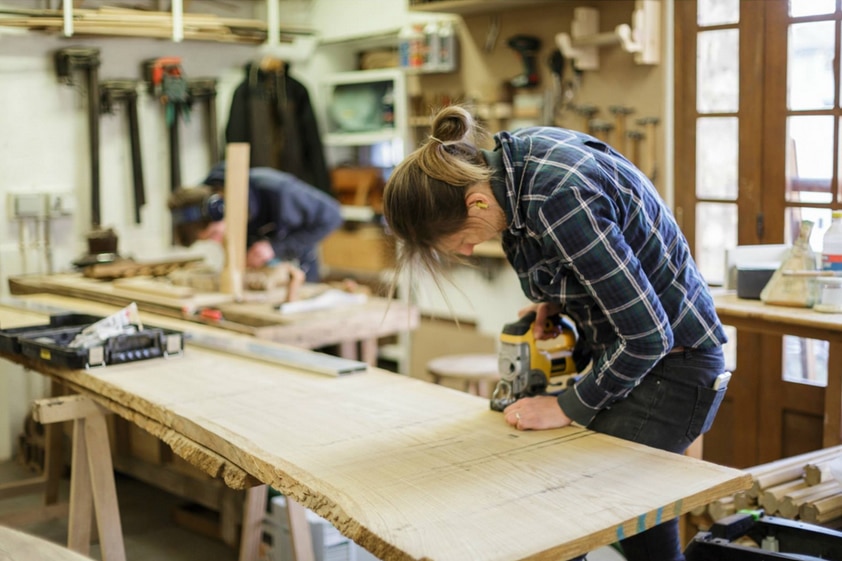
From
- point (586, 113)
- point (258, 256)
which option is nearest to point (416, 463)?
point (258, 256)

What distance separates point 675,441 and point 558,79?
118 inches

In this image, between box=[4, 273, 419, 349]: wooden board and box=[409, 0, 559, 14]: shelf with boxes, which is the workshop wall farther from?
box=[4, 273, 419, 349]: wooden board

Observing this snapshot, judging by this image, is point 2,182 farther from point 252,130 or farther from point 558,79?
point 558,79

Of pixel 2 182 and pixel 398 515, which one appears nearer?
pixel 398 515

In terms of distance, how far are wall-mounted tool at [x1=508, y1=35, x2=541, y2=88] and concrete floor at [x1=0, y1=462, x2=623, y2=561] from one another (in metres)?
2.69

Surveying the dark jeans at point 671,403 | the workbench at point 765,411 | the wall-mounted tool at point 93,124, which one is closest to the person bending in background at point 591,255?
the dark jeans at point 671,403

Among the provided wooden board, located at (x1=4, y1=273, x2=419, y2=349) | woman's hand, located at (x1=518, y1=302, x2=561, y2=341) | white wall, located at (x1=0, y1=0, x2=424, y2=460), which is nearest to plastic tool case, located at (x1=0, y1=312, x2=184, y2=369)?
wooden board, located at (x1=4, y1=273, x2=419, y2=349)

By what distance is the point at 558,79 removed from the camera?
4.86 meters

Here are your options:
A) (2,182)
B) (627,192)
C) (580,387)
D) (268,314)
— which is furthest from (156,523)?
(627,192)

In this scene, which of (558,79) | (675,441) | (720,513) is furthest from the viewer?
(558,79)

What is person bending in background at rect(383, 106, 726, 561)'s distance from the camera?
1945 millimetres

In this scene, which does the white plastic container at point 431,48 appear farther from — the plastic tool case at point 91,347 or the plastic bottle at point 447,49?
the plastic tool case at point 91,347

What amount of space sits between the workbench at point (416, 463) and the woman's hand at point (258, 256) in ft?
5.68

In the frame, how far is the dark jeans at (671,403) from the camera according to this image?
2162 millimetres
